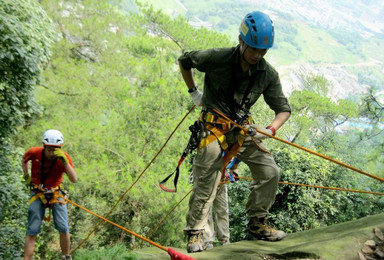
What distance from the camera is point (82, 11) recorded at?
20.3 metres

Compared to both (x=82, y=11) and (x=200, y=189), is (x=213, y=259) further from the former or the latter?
(x=82, y=11)

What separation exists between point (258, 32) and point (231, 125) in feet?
2.76

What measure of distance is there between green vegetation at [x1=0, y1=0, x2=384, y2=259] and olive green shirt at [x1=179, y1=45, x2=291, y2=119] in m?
3.43

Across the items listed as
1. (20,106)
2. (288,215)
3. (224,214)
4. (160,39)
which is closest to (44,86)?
(160,39)

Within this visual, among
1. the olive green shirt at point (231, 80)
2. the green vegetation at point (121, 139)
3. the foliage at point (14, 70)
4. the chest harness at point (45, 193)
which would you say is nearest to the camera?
the olive green shirt at point (231, 80)

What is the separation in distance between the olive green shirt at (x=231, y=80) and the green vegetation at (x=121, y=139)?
11.3ft

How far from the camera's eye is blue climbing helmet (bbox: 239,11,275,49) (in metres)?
2.93

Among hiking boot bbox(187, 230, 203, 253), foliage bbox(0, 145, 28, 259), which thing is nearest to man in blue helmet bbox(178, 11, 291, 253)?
hiking boot bbox(187, 230, 203, 253)

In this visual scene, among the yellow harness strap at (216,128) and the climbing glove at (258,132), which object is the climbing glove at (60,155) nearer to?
the yellow harness strap at (216,128)

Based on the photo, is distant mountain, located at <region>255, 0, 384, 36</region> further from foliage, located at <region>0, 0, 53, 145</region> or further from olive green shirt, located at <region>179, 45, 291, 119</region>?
olive green shirt, located at <region>179, 45, 291, 119</region>

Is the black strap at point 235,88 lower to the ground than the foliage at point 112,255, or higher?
higher

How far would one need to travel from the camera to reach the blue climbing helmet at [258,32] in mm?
2932

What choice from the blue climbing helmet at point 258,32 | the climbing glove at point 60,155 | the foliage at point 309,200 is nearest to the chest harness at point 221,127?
the blue climbing helmet at point 258,32

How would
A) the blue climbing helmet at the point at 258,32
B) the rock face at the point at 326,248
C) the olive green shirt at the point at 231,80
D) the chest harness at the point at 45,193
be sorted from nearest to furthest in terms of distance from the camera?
the rock face at the point at 326,248 → the blue climbing helmet at the point at 258,32 → the olive green shirt at the point at 231,80 → the chest harness at the point at 45,193
